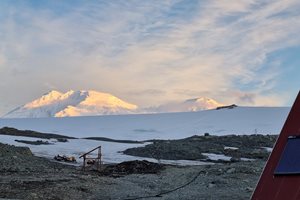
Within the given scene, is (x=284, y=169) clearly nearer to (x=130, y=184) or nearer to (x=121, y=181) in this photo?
(x=130, y=184)

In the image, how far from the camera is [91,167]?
26719 mm

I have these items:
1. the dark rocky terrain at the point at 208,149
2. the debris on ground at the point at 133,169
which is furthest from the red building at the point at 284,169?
the dark rocky terrain at the point at 208,149

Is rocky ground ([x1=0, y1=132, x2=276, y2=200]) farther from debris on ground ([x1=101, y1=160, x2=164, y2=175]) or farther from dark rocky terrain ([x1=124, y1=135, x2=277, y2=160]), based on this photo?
dark rocky terrain ([x1=124, y1=135, x2=277, y2=160])

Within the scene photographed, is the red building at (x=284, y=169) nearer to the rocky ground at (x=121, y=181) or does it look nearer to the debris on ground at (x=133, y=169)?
the rocky ground at (x=121, y=181)

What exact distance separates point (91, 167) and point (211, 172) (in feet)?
21.9

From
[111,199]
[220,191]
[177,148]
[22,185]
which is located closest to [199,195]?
[220,191]

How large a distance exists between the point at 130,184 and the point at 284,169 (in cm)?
1229

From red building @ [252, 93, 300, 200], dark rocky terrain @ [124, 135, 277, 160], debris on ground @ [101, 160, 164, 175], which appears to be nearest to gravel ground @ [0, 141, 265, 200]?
debris on ground @ [101, 160, 164, 175]

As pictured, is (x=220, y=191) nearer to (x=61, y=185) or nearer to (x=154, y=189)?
(x=154, y=189)

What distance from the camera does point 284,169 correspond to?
8.02m

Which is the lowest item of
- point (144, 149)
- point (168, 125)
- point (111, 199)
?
point (111, 199)

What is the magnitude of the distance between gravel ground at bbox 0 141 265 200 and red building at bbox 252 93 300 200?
332 inches

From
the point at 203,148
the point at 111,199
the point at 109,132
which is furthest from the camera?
the point at 109,132

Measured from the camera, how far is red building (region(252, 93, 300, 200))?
7.79m
